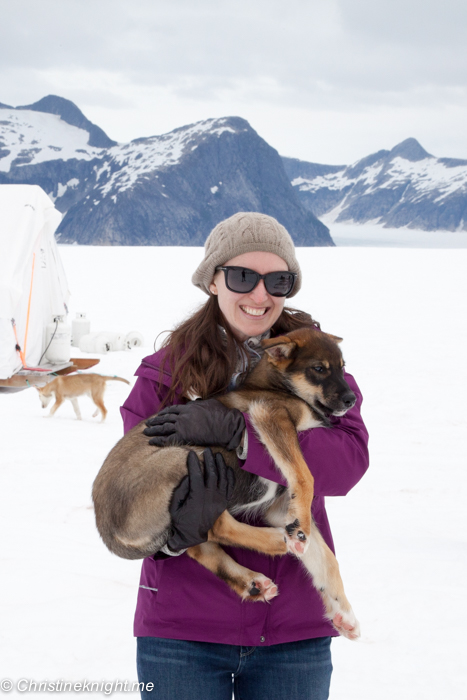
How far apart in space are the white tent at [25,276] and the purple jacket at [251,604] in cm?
893

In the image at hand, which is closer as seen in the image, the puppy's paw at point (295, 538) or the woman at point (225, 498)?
the woman at point (225, 498)

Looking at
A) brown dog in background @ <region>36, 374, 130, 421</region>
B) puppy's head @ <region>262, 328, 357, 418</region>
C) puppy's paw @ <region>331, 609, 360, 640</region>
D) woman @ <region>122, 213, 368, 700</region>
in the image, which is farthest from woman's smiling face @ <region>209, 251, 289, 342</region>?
brown dog in background @ <region>36, 374, 130, 421</region>

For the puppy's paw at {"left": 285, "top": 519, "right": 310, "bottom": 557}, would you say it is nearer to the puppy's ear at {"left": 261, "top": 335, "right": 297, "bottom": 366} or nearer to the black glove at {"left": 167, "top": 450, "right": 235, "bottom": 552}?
the black glove at {"left": 167, "top": 450, "right": 235, "bottom": 552}

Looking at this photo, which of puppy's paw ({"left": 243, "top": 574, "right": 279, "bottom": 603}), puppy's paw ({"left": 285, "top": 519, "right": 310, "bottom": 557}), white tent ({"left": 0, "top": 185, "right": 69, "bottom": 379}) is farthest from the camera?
white tent ({"left": 0, "top": 185, "right": 69, "bottom": 379})

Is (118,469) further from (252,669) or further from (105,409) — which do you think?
(105,409)

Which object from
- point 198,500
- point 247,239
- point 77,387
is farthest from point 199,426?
point 77,387

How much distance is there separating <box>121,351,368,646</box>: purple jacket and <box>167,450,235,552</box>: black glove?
142 mm

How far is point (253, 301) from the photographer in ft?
8.37

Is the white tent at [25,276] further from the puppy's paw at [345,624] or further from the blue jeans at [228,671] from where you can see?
the puppy's paw at [345,624]

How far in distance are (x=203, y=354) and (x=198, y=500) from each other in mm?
681

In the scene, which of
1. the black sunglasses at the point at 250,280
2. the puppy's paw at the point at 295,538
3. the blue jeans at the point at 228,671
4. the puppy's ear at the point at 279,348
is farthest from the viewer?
the puppy's ear at the point at 279,348

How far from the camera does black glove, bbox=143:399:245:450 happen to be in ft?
7.65

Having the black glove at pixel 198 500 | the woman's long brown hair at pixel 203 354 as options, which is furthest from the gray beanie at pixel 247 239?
the black glove at pixel 198 500

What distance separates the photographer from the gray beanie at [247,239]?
8.45 ft
